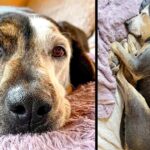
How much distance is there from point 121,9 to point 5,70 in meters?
0.50

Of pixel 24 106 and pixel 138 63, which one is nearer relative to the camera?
pixel 24 106

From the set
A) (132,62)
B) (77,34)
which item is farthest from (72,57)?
(132,62)

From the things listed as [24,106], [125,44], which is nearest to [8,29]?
[24,106]

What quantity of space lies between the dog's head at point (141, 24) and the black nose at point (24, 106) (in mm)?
447

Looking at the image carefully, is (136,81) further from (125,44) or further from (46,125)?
(46,125)

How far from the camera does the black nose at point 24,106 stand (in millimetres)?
1368

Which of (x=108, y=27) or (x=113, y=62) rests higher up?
(x=108, y=27)

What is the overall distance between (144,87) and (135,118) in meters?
→ 0.12

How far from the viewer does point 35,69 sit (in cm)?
145

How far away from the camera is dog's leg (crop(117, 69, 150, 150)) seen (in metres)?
1.47

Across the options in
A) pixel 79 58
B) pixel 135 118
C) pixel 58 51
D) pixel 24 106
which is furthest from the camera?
pixel 79 58

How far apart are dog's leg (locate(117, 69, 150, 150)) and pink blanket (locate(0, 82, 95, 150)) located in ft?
0.42

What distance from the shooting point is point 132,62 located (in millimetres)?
1521

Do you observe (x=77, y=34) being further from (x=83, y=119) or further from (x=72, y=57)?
(x=83, y=119)
